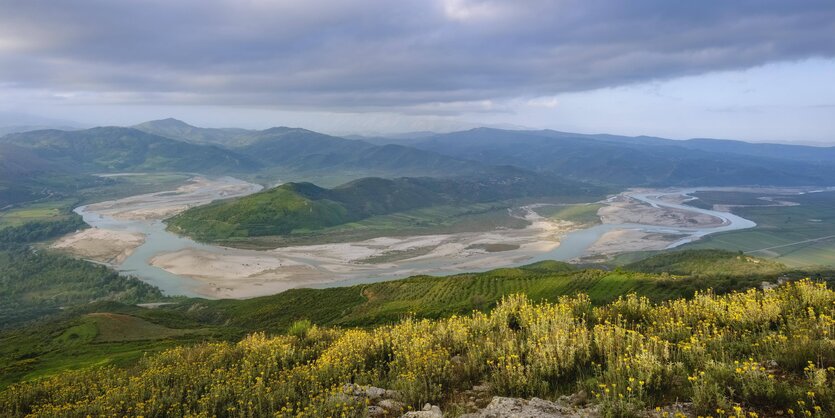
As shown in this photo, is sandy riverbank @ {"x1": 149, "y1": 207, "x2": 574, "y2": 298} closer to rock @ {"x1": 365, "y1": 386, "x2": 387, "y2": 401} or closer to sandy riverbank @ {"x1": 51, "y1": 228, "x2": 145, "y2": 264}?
sandy riverbank @ {"x1": 51, "y1": 228, "x2": 145, "y2": 264}

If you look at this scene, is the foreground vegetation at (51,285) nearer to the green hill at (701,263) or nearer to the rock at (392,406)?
the rock at (392,406)

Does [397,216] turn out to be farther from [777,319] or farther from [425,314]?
[777,319]

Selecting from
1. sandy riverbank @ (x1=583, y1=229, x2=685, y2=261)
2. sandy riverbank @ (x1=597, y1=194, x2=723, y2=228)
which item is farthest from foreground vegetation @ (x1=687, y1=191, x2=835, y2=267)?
sandy riverbank @ (x1=597, y1=194, x2=723, y2=228)

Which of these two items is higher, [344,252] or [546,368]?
[546,368]

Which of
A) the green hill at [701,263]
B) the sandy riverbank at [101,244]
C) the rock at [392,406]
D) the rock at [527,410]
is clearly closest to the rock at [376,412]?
the rock at [392,406]

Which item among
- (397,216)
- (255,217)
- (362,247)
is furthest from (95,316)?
(397,216)

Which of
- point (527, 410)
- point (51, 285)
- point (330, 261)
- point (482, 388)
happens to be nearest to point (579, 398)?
point (527, 410)

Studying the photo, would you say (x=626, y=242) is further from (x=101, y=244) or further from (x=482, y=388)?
(x=101, y=244)
